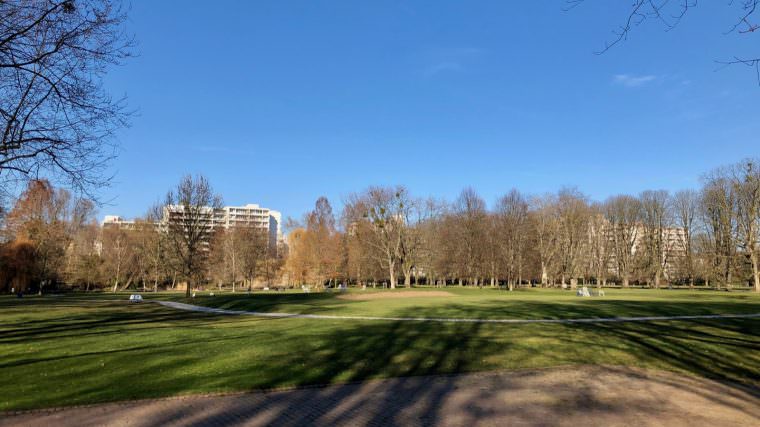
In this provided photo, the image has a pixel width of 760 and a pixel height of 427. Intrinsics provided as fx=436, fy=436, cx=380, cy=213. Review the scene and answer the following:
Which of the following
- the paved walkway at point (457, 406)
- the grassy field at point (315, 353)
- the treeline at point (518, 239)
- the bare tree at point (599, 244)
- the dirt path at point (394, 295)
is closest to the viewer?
the paved walkway at point (457, 406)

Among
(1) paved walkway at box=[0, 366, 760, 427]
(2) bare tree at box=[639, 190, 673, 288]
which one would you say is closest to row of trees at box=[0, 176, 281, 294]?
(1) paved walkway at box=[0, 366, 760, 427]

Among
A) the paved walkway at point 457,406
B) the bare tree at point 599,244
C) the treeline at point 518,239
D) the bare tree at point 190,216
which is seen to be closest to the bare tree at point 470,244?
the treeline at point 518,239

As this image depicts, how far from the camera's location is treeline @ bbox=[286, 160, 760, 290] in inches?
2457

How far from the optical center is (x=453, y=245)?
2689 inches

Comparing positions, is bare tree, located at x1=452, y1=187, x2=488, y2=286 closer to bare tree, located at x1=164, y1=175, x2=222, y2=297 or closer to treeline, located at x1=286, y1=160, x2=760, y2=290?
treeline, located at x1=286, y1=160, x2=760, y2=290

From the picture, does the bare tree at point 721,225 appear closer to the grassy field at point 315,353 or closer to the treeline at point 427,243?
the treeline at point 427,243

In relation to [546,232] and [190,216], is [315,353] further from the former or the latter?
[546,232]

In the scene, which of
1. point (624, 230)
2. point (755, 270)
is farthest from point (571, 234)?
point (755, 270)

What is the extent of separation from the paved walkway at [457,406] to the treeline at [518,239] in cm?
4982

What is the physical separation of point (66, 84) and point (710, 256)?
67422 mm

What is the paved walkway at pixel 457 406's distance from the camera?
6.78 meters

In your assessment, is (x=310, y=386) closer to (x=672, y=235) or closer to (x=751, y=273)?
(x=751, y=273)

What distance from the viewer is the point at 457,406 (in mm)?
7613

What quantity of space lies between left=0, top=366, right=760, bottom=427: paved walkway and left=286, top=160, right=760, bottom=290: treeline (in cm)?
4982
